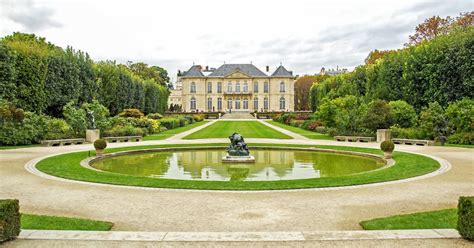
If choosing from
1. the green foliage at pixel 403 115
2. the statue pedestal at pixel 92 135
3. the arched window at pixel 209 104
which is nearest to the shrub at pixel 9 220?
the statue pedestal at pixel 92 135

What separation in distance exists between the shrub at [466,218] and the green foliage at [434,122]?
16.9 meters

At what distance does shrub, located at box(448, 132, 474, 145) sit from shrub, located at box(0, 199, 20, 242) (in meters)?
19.8

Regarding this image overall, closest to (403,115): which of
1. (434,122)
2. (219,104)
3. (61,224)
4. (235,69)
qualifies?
(434,122)

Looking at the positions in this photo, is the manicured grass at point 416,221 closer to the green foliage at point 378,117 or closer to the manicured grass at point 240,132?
the green foliage at point 378,117

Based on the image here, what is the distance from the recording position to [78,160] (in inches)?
551

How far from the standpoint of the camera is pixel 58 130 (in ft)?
73.7

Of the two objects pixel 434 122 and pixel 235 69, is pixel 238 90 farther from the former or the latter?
pixel 434 122

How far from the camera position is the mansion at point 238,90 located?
77062 millimetres

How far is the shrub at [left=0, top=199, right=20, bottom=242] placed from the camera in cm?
510

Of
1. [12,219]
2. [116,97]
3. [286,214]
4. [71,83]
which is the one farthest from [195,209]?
[116,97]

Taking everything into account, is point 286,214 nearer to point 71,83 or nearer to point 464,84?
point 464,84

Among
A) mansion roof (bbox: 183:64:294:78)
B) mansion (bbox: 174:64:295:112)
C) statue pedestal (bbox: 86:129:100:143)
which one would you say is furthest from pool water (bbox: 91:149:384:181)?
mansion roof (bbox: 183:64:294:78)

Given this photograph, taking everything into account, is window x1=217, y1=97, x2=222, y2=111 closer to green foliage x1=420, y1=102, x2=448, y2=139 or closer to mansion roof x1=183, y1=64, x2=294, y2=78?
mansion roof x1=183, y1=64, x2=294, y2=78

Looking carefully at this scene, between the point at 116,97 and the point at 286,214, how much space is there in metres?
33.7
